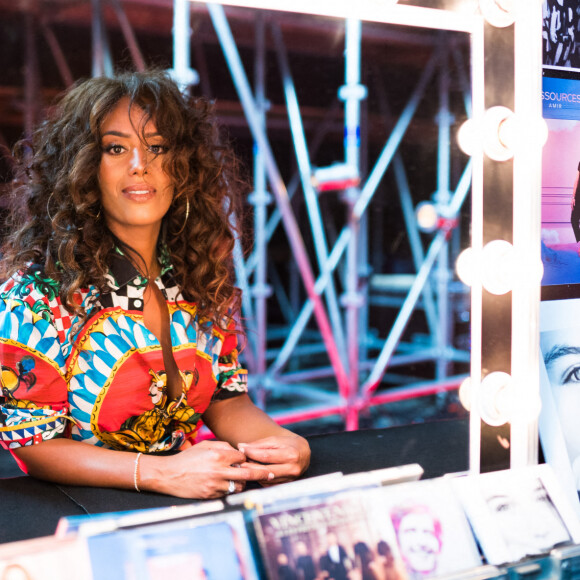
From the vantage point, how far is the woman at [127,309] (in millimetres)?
1007

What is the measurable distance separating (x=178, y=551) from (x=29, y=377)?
1.73ft

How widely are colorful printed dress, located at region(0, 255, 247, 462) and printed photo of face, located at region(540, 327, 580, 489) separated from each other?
610 millimetres

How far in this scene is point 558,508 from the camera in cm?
80

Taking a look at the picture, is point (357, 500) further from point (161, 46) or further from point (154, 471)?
point (161, 46)

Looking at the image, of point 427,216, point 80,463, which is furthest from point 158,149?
point 427,216

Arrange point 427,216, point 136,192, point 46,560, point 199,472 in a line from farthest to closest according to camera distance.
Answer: point 427,216, point 136,192, point 199,472, point 46,560

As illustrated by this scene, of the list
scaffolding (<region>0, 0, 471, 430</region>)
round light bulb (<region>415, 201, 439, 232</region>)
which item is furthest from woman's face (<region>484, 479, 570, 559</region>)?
round light bulb (<region>415, 201, 439, 232</region>)

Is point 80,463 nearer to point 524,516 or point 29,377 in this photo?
point 29,377

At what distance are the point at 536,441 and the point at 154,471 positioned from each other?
0.58 meters

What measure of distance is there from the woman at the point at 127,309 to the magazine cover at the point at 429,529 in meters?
0.33

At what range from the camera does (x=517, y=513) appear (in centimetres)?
78

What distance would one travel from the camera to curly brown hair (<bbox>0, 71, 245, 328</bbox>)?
44.3 inches

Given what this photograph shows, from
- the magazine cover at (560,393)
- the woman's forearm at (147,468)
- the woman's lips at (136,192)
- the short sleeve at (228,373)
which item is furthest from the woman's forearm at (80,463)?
the magazine cover at (560,393)

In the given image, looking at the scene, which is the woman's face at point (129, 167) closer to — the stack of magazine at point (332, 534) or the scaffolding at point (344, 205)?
the stack of magazine at point (332, 534)
